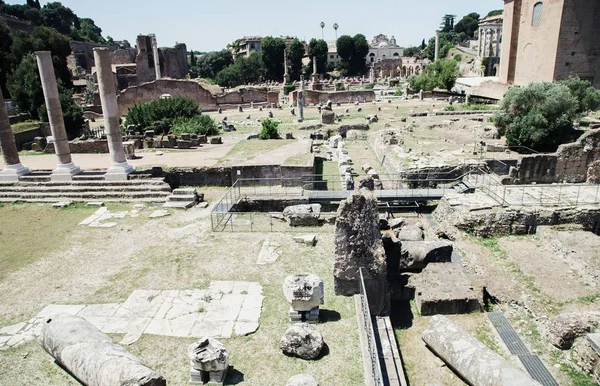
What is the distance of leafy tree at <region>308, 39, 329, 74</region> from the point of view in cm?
7281

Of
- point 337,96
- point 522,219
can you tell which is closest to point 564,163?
point 522,219

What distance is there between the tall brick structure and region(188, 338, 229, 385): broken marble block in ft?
106

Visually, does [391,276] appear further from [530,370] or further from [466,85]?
[466,85]

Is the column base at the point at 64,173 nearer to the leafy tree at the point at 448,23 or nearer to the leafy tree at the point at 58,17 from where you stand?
the leafy tree at the point at 58,17

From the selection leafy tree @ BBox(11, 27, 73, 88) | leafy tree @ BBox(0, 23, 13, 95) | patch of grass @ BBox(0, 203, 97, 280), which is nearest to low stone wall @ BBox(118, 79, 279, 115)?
leafy tree @ BBox(11, 27, 73, 88)

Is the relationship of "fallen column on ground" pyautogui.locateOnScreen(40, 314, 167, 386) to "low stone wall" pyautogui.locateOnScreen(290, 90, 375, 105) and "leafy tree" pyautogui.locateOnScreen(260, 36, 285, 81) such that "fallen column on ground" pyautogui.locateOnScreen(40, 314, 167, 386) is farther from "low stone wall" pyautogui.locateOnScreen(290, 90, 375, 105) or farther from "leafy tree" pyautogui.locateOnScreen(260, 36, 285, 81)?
"leafy tree" pyautogui.locateOnScreen(260, 36, 285, 81)

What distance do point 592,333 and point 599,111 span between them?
2448 centimetres

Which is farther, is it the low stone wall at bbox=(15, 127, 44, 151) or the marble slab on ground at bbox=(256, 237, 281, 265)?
the low stone wall at bbox=(15, 127, 44, 151)

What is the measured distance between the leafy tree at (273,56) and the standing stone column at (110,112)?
179ft

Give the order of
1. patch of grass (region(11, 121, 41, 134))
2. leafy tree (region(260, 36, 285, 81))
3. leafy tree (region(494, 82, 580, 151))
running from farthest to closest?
leafy tree (region(260, 36, 285, 81)) < patch of grass (region(11, 121, 41, 134)) < leafy tree (region(494, 82, 580, 151))

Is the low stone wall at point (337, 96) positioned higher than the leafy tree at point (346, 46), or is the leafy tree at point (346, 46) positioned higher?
the leafy tree at point (346, 46)

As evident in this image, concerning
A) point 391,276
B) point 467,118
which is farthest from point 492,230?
point 467,118

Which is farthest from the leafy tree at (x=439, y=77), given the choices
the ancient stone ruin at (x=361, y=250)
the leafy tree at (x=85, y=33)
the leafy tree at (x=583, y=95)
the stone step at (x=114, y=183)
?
the leafy tree at (x=85, y=33)

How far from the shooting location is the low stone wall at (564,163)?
1736 cm
